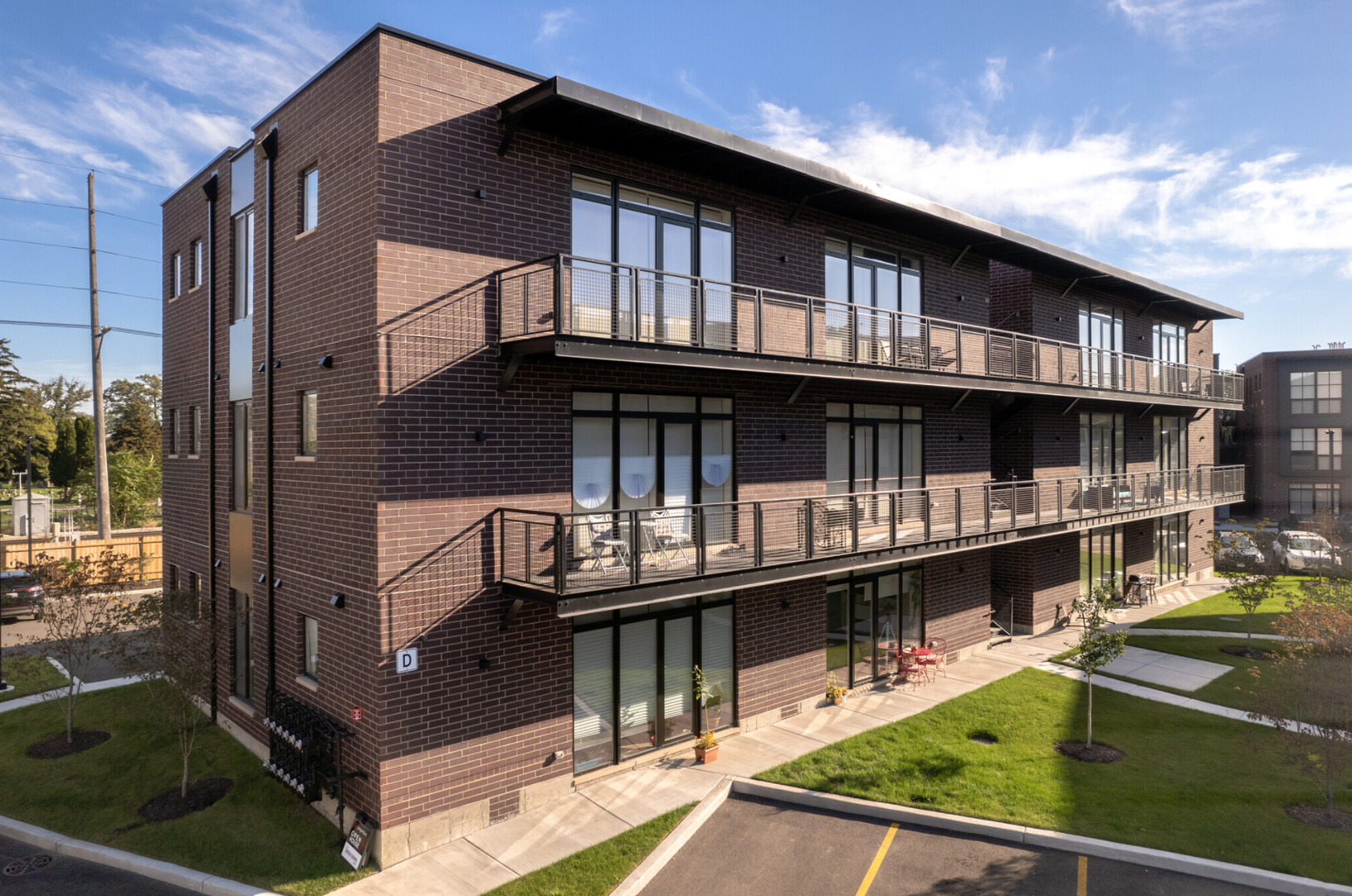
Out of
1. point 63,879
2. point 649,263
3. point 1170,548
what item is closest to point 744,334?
point 649,263

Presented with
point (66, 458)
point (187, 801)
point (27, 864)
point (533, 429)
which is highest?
point (533, 429)

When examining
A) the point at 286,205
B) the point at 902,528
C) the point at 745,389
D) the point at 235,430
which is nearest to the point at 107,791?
the point at 235,430

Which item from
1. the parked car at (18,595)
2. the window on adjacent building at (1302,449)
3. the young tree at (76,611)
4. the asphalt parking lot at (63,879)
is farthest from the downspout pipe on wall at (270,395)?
the window on adjacent building at (1302,449)

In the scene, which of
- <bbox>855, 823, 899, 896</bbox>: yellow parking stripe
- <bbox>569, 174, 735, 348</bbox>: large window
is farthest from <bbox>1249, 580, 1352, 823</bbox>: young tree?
<bbox>569, 174, 735, 348</bbox>: large window

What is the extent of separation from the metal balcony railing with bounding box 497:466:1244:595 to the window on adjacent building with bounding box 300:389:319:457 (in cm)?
332

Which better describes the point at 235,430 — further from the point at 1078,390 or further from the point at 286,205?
the point at 1078,390

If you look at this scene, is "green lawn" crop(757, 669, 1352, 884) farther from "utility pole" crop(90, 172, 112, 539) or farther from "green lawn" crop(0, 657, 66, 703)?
"utility pole" crop(90, 172, 112, 539)

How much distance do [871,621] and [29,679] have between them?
18.7 m

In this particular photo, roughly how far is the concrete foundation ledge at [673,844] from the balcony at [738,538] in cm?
293

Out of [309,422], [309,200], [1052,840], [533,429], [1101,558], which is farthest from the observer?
[1101,558]

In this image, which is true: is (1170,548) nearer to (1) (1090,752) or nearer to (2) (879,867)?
(1) (1090,752)

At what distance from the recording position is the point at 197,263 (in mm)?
15773

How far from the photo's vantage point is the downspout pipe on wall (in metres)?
12.1

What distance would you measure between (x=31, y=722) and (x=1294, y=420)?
60.1 metres
